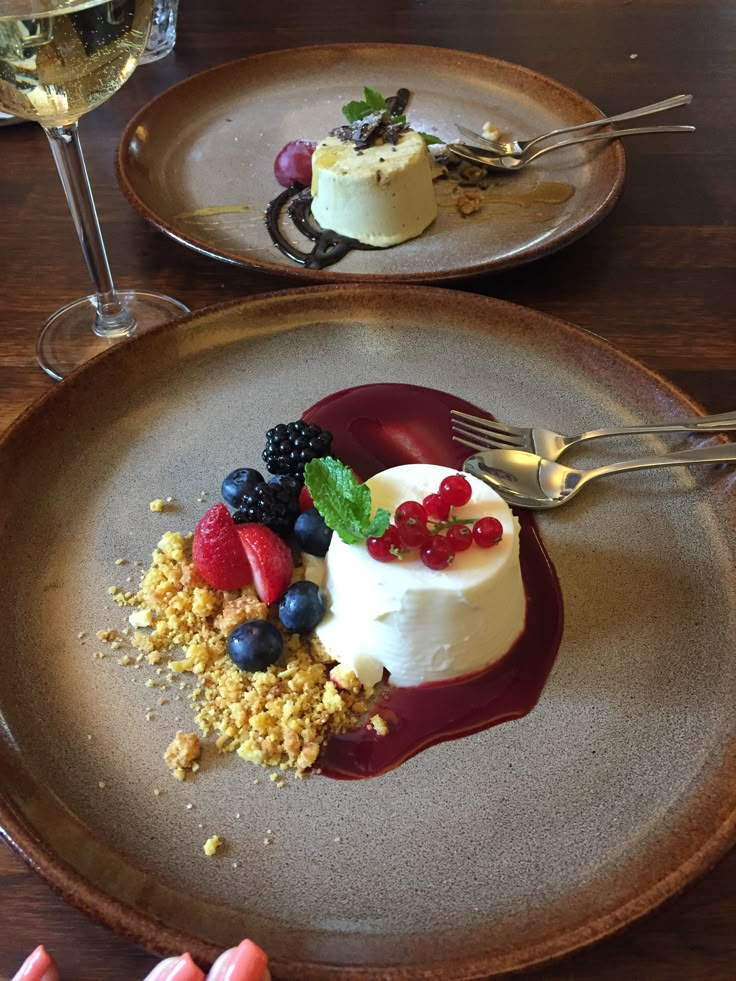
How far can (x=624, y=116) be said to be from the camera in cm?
184

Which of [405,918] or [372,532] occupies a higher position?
[372,532]

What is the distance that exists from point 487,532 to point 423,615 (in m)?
0.13

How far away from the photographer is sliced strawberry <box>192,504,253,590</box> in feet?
3.43

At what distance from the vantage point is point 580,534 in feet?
3.75

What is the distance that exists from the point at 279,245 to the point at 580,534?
89cm

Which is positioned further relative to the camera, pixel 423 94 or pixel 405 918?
pixel 423 94

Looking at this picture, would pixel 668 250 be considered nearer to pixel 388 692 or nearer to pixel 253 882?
pixel 388 692

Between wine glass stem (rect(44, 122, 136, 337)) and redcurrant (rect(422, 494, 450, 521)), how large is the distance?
0.69 meters

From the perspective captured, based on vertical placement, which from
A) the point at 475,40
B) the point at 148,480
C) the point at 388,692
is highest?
the point at 475,40

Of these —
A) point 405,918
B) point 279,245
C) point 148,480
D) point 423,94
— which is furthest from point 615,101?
point 405,918

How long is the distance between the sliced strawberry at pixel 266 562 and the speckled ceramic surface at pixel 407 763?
14 cm

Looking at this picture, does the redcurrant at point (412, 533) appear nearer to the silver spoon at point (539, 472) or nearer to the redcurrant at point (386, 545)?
the redcurrant at point (386, 545)

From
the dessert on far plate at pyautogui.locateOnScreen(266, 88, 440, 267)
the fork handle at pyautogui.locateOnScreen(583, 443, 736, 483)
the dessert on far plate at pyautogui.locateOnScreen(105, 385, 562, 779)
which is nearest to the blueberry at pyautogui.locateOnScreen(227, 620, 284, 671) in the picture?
the dessert on far plate at pyautogui.locateOnScreen(105, 385, 562, 779)

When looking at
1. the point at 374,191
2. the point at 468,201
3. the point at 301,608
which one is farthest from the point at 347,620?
the point at 468,201
